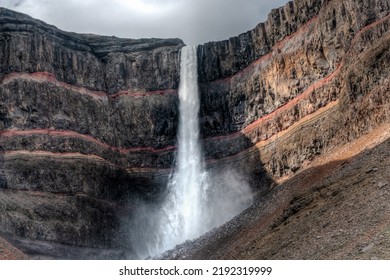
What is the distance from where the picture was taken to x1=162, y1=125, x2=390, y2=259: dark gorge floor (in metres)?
22.7

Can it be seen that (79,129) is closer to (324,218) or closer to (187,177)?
(187,177)

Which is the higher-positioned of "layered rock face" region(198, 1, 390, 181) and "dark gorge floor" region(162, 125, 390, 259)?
"layered rock face" region(198, 1, 390, 181)

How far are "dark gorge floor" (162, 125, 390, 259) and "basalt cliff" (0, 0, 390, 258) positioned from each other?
454mm

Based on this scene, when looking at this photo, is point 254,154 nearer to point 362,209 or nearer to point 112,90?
point 112,90

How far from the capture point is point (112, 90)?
61125 millimetres

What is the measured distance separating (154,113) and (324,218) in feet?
116

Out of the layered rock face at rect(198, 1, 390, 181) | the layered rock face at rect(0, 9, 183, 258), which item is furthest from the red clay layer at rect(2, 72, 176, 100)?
the layered rock face at rect(198, 1, 390, 181)

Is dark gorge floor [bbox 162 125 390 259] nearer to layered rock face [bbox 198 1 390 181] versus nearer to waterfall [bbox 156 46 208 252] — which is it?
layered rock face [bbox 198 1 390 181]

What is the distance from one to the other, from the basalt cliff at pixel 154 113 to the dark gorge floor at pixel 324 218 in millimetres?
454

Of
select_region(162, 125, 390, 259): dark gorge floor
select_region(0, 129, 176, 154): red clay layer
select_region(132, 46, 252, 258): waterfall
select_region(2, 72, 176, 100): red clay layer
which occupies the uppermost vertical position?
select_region(2, 72, 176, 100): red clay layer

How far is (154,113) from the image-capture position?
60156 millimetres

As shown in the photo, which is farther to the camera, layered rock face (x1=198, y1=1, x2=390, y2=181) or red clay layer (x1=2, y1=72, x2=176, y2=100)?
red clay layer (x1=2, y1=72, x2=176, y2=100)

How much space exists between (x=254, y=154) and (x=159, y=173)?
11.2 m

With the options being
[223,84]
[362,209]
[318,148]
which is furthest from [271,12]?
[362,209]
